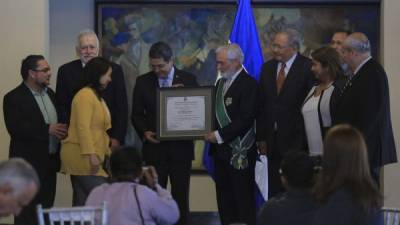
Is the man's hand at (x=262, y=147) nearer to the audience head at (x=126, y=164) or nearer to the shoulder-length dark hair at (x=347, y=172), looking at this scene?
the audience head at (x=126, y=164)

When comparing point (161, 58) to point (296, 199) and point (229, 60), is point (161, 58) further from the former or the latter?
point (296, 199)

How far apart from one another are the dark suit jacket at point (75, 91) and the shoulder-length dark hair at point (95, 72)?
0.43 m

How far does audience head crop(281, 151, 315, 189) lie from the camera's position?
13.1 feet

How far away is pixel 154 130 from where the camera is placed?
6684 mm

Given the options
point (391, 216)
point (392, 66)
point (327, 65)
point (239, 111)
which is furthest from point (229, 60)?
point (391, 216)

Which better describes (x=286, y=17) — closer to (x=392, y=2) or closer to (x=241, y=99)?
(x=392, y=2)

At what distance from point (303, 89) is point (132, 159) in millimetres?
2209

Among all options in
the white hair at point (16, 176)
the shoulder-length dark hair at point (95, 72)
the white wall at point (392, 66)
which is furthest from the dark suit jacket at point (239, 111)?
the white hair at point (16, 176)

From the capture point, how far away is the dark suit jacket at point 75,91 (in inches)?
259

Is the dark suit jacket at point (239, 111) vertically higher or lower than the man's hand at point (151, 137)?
higher

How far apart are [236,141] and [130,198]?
2218mm

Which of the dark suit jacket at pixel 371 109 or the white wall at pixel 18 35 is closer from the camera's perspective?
the dark suit jacket at pixel 371 109

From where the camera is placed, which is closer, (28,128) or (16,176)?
(16,176)

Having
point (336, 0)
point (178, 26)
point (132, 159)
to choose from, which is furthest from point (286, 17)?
point (132, 159)
